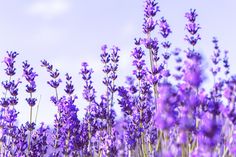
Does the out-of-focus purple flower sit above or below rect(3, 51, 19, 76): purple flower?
below

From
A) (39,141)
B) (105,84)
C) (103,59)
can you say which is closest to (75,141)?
(39,141)

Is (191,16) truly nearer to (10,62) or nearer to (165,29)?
(165,29)

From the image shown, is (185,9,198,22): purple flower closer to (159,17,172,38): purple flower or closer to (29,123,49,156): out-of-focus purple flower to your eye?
(159,17,172,38): purple flower

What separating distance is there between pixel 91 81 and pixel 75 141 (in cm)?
176

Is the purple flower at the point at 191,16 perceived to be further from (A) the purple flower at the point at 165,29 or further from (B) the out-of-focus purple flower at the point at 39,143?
(B) the out-of-focus purple flower at the point at 39,143

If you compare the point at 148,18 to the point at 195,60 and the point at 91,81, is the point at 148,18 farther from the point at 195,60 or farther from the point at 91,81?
the point at 195,60

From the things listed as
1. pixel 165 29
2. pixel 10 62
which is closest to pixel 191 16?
pixel 165 29

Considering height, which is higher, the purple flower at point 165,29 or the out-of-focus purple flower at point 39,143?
the purple flower at point 165,29

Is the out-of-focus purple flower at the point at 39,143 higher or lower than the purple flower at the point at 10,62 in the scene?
lower

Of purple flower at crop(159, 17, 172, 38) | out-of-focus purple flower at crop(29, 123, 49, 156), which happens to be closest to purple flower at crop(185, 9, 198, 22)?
purple flower at crop(159, 17, 172, 38)

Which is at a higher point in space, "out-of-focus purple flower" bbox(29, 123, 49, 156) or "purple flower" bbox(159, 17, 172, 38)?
"purple flower" bbox(159, 17, 172, 38)

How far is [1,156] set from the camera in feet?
17.7

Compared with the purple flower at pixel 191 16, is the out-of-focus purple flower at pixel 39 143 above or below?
below

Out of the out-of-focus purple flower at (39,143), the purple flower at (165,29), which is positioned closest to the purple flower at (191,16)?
the purple flower at (165,29)
